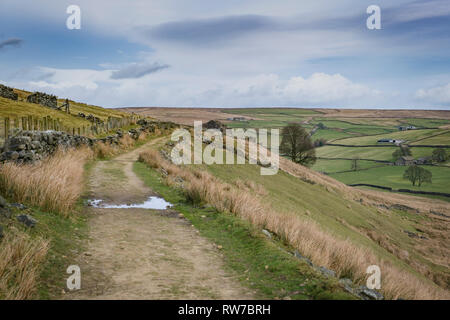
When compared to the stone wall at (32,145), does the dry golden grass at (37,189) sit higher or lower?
lower

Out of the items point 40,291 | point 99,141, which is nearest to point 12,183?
point 40,291

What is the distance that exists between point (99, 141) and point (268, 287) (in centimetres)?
2382

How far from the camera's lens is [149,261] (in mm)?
7551

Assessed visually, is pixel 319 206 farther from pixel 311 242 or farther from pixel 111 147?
pixel 311 242

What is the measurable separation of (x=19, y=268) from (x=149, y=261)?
100 inches

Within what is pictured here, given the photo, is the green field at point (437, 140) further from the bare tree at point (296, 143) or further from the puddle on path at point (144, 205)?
the puddle on path at point (144, 205)

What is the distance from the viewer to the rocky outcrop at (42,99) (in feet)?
160

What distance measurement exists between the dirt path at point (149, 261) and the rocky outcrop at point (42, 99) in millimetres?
44496

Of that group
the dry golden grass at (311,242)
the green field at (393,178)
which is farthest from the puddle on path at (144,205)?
the green field at (393,178)

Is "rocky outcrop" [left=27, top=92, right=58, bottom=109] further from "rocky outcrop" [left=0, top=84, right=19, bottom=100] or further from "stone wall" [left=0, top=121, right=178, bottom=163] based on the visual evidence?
"stone wall" [left=0, top=121, right=178, bottom=163]

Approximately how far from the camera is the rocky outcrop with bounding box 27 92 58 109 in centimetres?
4881

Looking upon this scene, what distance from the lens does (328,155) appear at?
15075 cm
